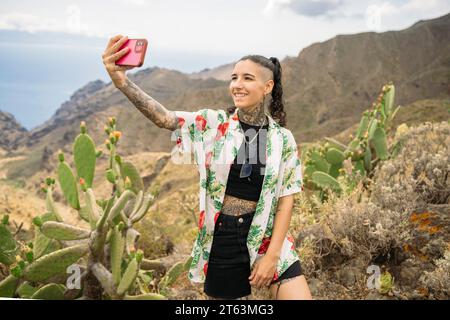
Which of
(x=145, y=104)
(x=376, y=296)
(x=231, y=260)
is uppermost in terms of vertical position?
(x=145, y=104)

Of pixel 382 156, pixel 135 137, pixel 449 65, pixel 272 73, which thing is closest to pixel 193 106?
pixel 135 137

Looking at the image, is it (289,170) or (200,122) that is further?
(289,170)

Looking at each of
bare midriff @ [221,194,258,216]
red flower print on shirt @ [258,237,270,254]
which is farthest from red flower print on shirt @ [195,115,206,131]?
red flower print on shirt @ [258,237,270,254]

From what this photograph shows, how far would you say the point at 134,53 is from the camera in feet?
7.00

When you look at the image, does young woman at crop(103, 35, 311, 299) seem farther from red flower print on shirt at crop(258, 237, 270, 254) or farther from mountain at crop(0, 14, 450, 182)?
mountain at crop(0, 14, 450, 182)

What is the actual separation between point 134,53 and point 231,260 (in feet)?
3.54

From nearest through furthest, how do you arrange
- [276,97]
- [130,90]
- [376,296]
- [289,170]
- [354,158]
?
[130,90], [289,170], [276,97], [376,296], [354,158]

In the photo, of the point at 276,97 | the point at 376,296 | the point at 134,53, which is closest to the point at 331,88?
the point at 376,296

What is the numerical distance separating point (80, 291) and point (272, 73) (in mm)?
2532

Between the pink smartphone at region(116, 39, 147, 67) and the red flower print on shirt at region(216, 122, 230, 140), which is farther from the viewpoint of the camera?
the red flower print on shirt at region(216, 122, 230, 140)

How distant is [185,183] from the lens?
27.7 metres

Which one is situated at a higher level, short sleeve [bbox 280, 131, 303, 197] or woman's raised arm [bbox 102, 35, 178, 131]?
woman's raised arm [bbox 102, 35, 178, 131]

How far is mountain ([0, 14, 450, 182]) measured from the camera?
1827 inches

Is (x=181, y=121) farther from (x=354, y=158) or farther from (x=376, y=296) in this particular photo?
(x=354, y=158)
